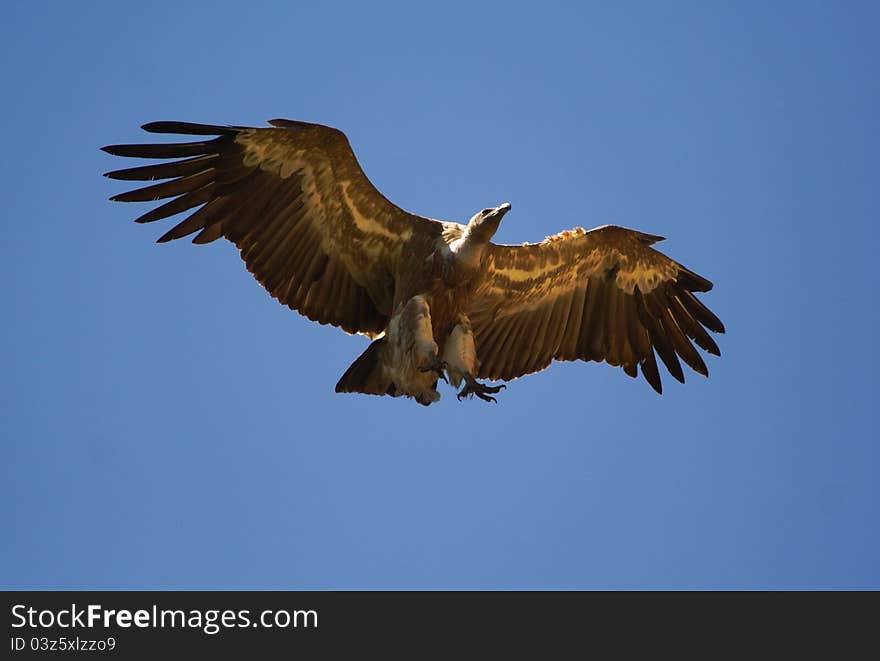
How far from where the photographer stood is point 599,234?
14617mm

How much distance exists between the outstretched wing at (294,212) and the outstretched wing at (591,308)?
1118 mm

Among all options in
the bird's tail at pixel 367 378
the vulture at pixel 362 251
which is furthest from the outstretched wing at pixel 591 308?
the bird's tail at pixel 367 378

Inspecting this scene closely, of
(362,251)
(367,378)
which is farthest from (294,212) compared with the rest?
(367,378)

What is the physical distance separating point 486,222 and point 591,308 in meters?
2.38

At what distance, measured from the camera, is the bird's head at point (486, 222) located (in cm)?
1308

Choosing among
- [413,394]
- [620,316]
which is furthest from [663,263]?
[413,394]

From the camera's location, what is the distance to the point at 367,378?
13.2 meters

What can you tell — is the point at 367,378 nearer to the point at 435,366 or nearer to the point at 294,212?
the point at 435,366

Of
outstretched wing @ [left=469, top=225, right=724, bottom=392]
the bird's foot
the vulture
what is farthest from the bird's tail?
outstretched wing @ [left=469, top=225, right=724, bottom=392]

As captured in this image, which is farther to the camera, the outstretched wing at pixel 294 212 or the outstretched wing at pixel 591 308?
the outstretched wing at pixel 591 308

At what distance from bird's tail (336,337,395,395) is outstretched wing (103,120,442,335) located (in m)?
0.64

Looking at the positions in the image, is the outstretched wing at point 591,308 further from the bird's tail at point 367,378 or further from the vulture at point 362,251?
the bird's tail at point 367,378
